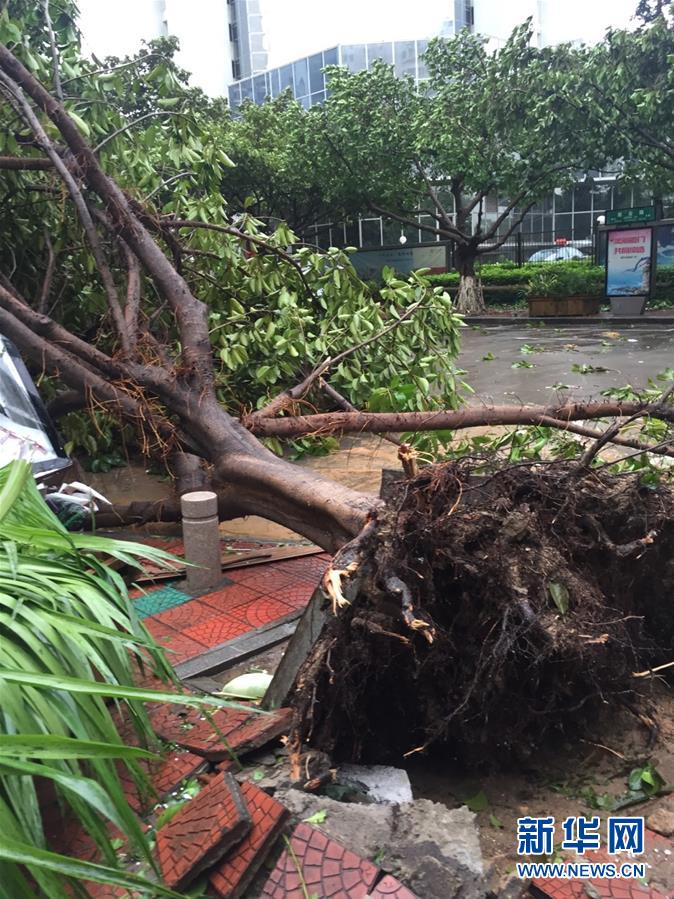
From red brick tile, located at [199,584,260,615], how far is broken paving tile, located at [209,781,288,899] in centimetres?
184

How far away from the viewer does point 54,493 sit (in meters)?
3.99

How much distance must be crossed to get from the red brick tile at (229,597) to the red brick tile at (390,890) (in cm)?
209

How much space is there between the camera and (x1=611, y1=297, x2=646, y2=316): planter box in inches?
743

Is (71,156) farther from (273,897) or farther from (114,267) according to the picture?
(273,897)

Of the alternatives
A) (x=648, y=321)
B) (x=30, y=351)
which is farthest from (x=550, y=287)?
(x=30, y=351)

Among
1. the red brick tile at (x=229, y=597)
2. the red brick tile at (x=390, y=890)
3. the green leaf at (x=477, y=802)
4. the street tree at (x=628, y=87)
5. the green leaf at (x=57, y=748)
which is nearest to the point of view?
the green leaf at (x=57, y=748)

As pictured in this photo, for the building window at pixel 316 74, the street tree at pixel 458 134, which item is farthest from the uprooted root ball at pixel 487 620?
the building window at pixel 316 74

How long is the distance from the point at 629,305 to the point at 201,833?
1943cm

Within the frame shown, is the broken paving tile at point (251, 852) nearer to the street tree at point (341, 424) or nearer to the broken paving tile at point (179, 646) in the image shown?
the street tree at point (341, 424)

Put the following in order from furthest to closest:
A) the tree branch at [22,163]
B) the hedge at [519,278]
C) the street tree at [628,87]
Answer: the hedge at [519,278] → the street tree at [628,87] → the tree branch at [22,163]

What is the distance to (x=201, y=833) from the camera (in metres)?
1.84

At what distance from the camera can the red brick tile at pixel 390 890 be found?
66.8 inches

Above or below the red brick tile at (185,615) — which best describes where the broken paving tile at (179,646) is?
above

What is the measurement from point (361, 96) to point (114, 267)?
17398mm
